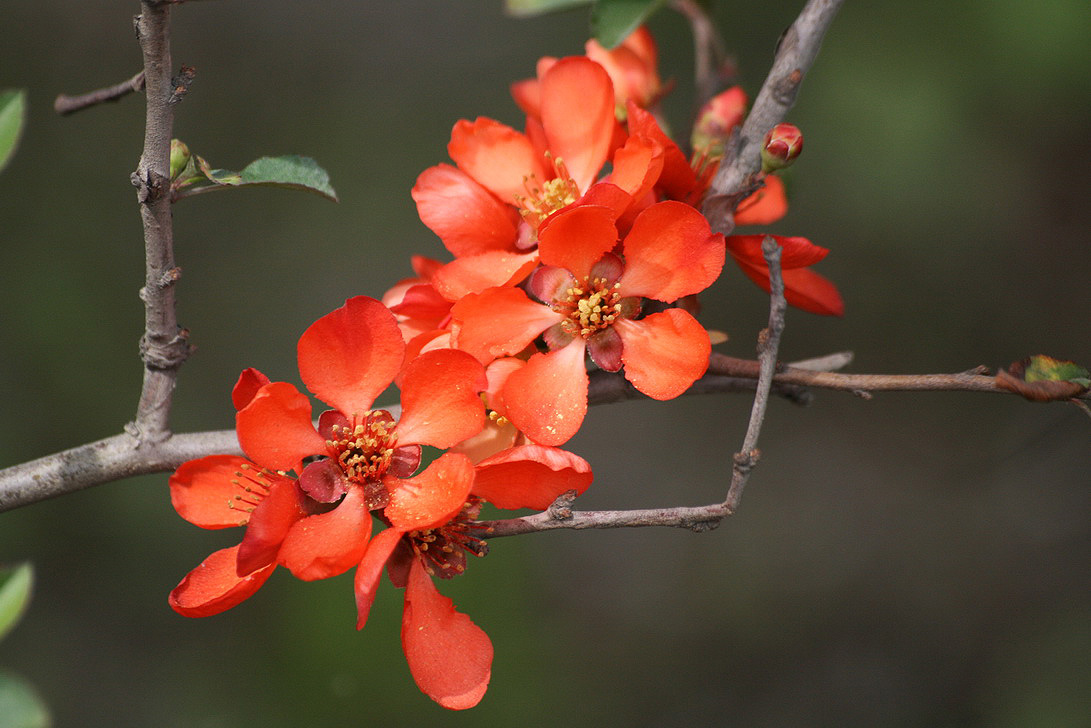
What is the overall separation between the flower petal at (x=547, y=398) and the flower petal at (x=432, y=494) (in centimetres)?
5

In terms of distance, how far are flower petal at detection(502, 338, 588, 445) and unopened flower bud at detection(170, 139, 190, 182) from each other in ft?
0.94

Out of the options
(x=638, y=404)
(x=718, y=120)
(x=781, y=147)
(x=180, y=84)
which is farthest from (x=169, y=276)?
(x=638, y=404)

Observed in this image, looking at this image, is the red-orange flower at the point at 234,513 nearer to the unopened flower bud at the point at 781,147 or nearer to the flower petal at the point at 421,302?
the flower petal at the point at 421,302

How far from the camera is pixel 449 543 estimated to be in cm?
70

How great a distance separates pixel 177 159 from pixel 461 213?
0.75 ft

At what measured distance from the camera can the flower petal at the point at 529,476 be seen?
0.62 meters

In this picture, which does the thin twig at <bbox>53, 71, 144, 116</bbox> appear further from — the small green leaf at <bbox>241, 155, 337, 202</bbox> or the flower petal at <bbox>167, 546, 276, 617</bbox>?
the flower petal at <bbox>167, 546, 276, 617</bbox>

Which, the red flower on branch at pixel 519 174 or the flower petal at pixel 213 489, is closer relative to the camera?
the flower petal at pixel 213 489

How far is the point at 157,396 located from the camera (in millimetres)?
745

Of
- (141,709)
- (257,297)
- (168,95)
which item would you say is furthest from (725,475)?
(168,95)

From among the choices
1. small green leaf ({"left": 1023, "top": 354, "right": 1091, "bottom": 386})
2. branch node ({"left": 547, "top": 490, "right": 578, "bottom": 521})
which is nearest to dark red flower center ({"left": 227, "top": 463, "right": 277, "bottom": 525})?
branch node ({"left": 547, "top": 490, "right": 578, "bottom": 521})

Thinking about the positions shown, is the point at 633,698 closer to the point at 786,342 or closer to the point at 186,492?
the point at 786,342

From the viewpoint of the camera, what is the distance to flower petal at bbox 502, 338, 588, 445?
653 mm

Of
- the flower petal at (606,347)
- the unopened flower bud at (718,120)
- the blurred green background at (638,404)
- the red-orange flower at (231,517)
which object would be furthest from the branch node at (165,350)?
the blurred green background at (638,404)
